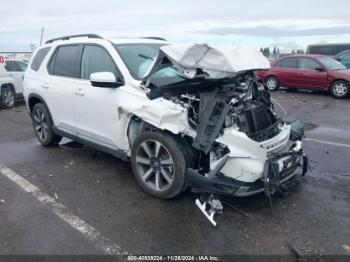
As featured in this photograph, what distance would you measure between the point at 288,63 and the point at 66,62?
1043cm

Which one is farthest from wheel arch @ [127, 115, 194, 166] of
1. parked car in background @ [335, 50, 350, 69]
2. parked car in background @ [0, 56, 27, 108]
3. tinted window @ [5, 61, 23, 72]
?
parked car in background @ [335, 50, 350, 69]

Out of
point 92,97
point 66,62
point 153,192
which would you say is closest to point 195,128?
A: point 153,192

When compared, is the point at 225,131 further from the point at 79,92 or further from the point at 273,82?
the point at 273,82

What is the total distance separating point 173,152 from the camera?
388cm

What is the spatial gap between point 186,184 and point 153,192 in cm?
50

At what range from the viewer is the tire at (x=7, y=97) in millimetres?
11327

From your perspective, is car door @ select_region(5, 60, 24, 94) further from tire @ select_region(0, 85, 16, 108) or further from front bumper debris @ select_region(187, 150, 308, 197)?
front bumper debris @ select_region(187, 150, 308, 197)

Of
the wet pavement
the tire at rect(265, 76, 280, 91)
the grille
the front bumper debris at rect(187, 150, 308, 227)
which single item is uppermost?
the grille

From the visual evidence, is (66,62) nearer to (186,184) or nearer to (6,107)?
(186,184)

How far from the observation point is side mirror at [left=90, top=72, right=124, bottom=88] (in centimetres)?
429

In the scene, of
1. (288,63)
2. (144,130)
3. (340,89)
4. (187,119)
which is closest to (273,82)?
(288,63)

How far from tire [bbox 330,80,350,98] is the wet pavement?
746cm

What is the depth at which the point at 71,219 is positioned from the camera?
3.84 m

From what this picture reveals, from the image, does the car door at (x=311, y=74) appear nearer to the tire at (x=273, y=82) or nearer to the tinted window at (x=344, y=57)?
the tire at (x=273, y=82)
